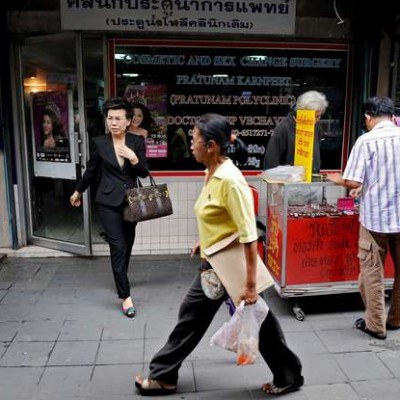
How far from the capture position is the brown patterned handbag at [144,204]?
13.9 ft

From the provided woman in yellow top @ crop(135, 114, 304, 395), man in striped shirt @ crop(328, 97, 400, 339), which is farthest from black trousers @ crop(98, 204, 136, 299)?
man in striped shirt @ crop(328, 97, 400, 339)

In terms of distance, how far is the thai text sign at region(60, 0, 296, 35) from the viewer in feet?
17.2

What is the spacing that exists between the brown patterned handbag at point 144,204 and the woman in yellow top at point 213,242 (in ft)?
3.59

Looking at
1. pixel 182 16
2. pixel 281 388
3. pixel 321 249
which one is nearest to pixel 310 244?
pixel 321 249

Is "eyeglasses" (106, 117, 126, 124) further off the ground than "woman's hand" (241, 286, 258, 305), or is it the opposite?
"eyeglasses" (106, 117, 126, 124)

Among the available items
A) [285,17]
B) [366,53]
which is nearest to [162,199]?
[285,17]

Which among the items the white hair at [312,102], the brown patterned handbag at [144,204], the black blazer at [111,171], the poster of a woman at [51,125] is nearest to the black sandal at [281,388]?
the brown patterned handbag at [144,204]

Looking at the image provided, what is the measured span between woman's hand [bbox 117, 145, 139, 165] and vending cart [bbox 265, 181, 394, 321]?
1230mm

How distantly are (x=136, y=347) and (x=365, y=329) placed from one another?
182cm

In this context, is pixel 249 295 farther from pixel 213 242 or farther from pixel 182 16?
pixel 182 16

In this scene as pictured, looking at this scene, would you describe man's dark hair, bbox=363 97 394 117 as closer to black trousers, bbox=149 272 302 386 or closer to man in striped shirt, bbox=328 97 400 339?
man in striped shirt, bbox=328 97 400 339

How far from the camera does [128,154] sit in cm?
426

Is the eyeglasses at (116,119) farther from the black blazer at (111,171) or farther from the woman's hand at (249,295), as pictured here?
the woman's hand at (249,295)

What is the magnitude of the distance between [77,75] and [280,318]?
3.36 metres
